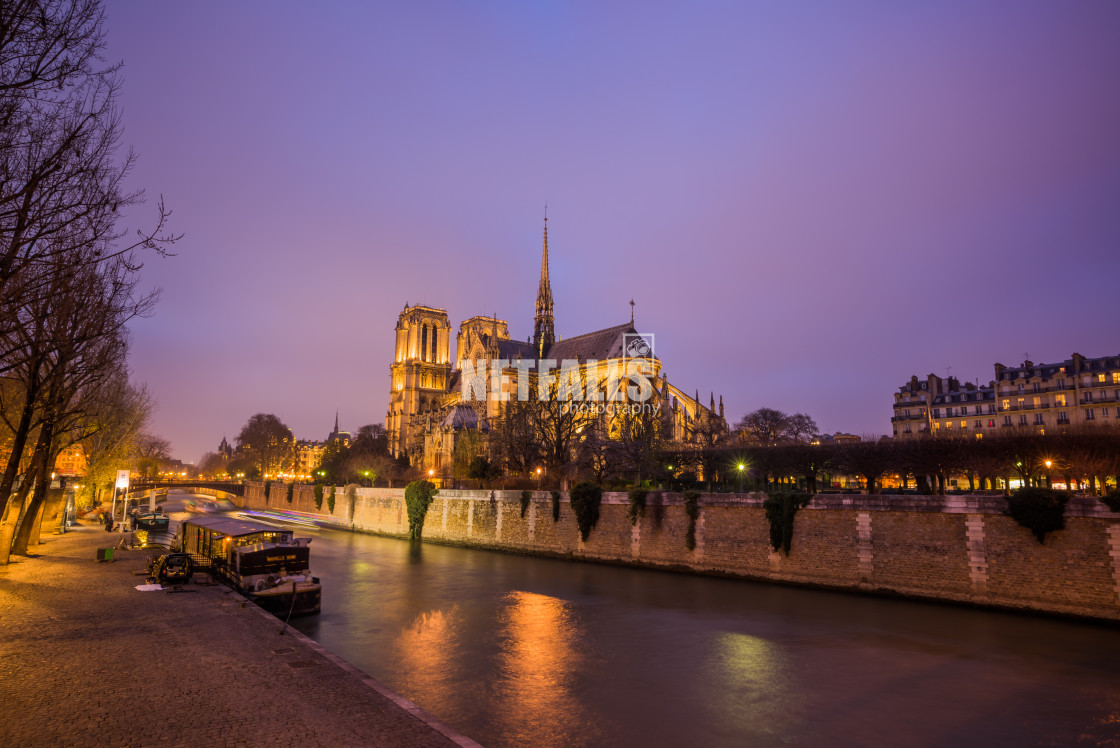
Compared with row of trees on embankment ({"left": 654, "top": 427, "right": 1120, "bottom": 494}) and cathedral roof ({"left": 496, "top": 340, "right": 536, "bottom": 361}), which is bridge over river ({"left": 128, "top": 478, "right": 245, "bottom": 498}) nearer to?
cathedral roof ({"left": 496, "top": 340, "right": 536, "bottom": 361})

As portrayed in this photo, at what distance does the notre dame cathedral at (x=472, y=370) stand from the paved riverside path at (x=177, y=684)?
1557 inches

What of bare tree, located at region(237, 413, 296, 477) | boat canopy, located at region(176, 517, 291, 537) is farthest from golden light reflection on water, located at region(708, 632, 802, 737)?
bare tree, located at region(237, 413, 296, 477)

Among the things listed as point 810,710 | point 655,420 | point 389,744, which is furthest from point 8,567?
point 655,420

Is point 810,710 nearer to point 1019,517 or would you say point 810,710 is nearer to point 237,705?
point 237,705

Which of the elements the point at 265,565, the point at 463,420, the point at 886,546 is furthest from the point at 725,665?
the point at 463,420

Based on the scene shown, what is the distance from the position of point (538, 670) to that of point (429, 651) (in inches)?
119

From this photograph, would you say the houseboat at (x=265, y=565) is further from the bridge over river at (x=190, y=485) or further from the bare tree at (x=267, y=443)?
the bare tree at (x=267, y=443)

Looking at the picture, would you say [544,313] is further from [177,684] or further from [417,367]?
[177,684]

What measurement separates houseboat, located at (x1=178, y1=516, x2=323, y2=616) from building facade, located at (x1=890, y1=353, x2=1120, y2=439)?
44.0m

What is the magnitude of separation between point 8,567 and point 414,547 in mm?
21814

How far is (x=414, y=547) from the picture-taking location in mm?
38000

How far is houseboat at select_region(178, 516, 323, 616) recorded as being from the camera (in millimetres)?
16328

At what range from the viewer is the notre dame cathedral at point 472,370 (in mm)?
60953

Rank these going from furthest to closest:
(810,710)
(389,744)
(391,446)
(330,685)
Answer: (391,446) → (810,710) → (330,685) → (389,744)
